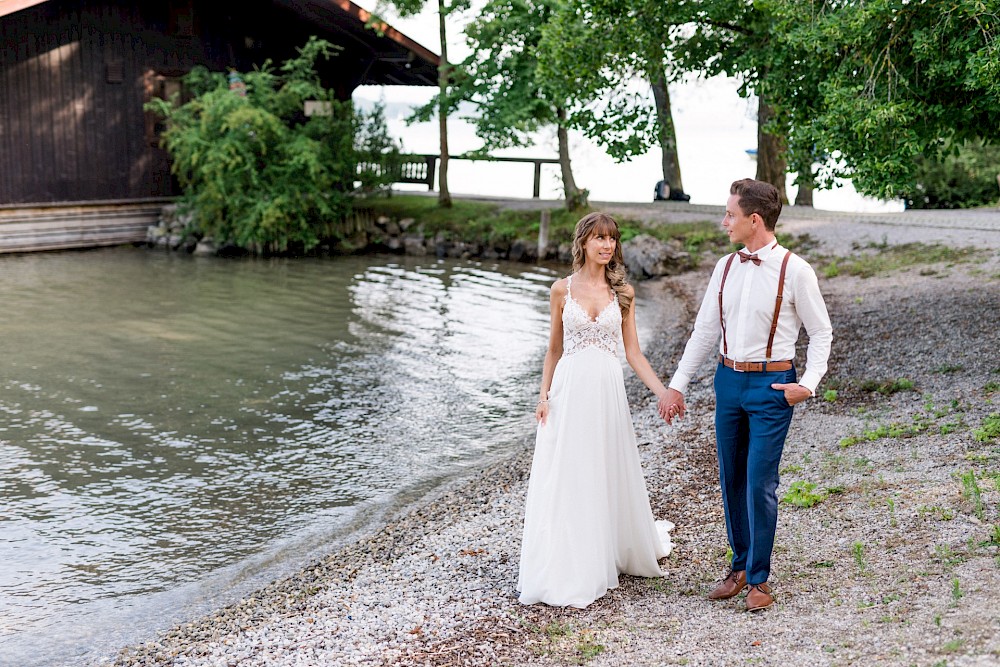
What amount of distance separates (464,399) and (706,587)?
23.0 ft

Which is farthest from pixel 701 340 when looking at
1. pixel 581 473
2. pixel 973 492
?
pixel 973 492

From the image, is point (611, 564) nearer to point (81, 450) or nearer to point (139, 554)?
point (139, 554)

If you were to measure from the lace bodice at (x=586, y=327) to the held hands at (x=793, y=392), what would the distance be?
42.8 inches

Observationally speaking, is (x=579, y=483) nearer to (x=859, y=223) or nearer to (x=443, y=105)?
(x=859, y=223)

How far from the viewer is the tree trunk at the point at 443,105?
25297 mm

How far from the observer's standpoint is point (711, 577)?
5801mm

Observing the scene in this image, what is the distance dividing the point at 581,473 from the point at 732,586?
993 millimetres

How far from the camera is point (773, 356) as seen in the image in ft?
16.3

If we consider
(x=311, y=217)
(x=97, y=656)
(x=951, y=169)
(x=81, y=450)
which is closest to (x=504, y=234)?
(x=311, y=217)

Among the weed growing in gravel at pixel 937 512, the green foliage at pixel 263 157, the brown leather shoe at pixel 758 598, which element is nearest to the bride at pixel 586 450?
the brown leather shoe at pixel 758 598

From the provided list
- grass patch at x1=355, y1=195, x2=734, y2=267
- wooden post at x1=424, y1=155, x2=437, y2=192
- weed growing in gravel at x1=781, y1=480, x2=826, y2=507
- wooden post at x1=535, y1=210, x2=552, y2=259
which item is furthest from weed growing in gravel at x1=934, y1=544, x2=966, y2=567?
wooden post at x1=424, y1=155, x2=437, y2=192

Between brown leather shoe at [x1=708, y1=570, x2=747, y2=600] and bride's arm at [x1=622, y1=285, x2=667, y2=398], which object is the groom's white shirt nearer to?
bride's arm at [x1=622, y1=285, x2=667, y2=398]

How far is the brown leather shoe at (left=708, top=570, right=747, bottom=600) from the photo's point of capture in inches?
212

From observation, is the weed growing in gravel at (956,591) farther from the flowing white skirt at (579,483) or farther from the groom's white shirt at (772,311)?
the flowing white skirt at (579,483)
